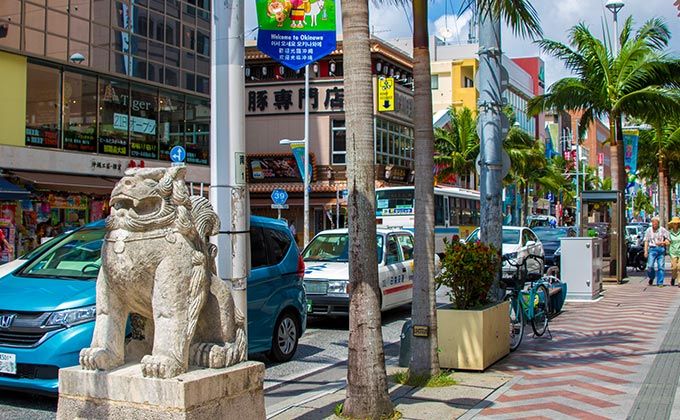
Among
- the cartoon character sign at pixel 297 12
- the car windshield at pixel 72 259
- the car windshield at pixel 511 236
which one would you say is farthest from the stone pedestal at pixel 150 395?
the car windshield at pixel 511 236

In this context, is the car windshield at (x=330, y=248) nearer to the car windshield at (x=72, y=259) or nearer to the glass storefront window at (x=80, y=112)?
the car windshield at (x=72, y=259)

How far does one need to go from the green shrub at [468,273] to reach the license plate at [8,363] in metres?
4.64

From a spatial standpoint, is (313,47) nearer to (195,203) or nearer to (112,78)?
(195,203)

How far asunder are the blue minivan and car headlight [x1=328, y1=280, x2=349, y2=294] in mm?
2092

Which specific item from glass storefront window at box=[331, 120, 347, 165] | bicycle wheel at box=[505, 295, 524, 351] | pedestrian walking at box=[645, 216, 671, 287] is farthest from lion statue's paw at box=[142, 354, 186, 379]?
glass storefront window at box=[331, 120, 347, 165]

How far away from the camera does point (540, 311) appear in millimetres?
11055

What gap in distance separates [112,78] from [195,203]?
2460cm

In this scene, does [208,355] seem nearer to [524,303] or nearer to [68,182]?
[524,303]

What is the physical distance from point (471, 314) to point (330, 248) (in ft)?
18.9

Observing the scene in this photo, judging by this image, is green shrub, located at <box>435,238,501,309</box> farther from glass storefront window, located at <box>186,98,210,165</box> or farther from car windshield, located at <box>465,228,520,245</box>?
glass storefront window, located at <box>186,98,210,165</box>

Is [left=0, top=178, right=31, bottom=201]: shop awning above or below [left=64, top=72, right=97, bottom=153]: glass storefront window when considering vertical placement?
below

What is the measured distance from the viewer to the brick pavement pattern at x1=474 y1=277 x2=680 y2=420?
6633 mm

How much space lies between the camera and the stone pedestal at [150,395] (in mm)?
3857

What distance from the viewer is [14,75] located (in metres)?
23.5
